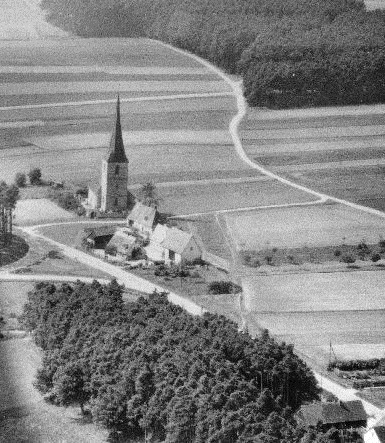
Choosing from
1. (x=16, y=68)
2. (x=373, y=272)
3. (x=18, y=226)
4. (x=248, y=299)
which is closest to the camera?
(x=248, y=299)

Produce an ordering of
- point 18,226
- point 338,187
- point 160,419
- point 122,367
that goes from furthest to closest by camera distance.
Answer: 1. point 338,187
2. point 18,226
3. point 122,367
4. point 160,419

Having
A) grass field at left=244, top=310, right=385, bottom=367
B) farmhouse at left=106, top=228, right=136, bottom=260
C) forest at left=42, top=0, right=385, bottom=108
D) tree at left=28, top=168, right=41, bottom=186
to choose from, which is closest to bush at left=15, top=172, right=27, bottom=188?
tree at left=28, top=168, right=41, bottom=186

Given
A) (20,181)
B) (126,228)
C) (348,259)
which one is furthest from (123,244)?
(20,181)

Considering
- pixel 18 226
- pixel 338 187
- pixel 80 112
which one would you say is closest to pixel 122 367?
pixel 18 226

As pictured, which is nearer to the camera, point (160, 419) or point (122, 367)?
point (160, 419)

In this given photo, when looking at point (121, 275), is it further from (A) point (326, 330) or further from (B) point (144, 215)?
(A) point (326, 330)

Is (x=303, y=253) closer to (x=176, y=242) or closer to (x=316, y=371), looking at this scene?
(x=176, y=242)
